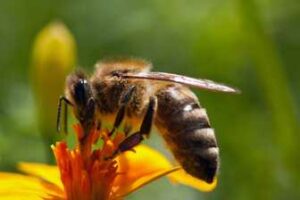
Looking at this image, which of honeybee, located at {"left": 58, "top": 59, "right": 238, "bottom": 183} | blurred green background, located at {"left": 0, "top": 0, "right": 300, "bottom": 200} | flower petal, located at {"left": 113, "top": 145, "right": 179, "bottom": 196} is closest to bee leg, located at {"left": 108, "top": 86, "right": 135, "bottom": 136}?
honeybee, located at {"left": 58, "top": 59, "right": 238, "bottom": 183}

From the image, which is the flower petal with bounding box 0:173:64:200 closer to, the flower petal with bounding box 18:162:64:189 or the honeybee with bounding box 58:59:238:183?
the flower petal with bounding box 18:162:64:189

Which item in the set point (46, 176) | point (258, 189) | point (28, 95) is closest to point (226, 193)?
point (258, 189)

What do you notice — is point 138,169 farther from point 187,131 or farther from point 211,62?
point 211,62

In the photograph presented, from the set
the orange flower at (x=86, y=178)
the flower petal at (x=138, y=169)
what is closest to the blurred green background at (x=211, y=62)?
the flower petal at (x=138, y=169)

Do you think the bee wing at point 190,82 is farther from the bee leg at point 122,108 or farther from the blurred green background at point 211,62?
the blurred green background at point 211,62

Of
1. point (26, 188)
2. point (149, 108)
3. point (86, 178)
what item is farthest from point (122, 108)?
point (26, 188)

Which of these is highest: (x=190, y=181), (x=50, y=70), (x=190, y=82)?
(x=50, y=70)
